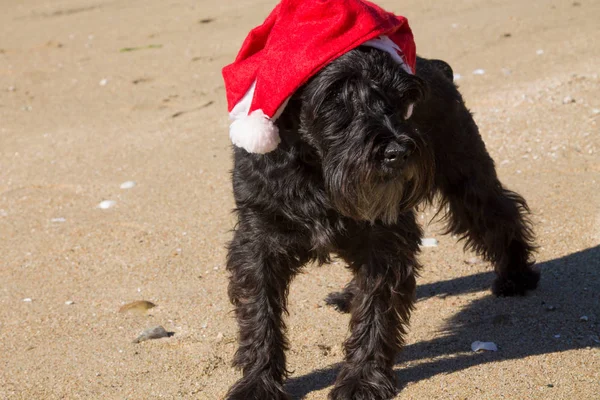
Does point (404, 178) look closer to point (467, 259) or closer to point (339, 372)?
point (339, 372)

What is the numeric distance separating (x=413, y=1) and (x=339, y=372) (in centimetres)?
894

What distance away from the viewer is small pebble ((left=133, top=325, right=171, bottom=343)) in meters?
4.79

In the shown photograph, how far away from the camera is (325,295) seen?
5.34m

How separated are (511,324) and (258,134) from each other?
2.06 m

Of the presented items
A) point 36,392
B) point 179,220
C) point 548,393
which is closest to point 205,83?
point 179,220

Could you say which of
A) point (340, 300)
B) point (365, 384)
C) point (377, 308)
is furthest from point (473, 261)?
point (365, 384)

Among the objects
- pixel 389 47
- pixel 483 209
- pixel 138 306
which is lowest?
pixel 138 306

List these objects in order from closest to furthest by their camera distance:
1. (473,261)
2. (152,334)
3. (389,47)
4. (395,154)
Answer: (395,154)
(389,47)
(152,334)
(473,261)

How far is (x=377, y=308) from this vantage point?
406 cm

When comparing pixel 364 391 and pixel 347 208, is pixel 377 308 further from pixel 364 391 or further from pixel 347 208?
pixel 347 208

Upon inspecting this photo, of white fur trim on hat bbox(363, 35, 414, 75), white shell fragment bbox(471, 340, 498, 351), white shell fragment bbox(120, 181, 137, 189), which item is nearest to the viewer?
Result: white fur trim on hat bbox(363, 35, 414, 75)

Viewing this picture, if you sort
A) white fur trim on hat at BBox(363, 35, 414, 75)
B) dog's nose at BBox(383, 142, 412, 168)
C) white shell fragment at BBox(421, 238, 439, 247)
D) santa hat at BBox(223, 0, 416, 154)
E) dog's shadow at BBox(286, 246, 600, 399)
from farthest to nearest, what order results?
white shell fragment at BBox(421, 238, 439, 247), dog's shadow at BBox(286, 246, 600, 399), white fur trim on hat at BBox(363, 35, 414, 75), santa hat at BBox(223, 0, 416, 154), dog's nose at BBox(383, 142, 412, 168)

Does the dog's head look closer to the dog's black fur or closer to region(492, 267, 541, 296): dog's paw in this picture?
the dog's black fur

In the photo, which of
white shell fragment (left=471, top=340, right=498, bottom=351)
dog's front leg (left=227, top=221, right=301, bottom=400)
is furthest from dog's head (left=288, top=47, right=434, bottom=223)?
white shell fragment (left=471, top=340, right=498, bottom=351)
